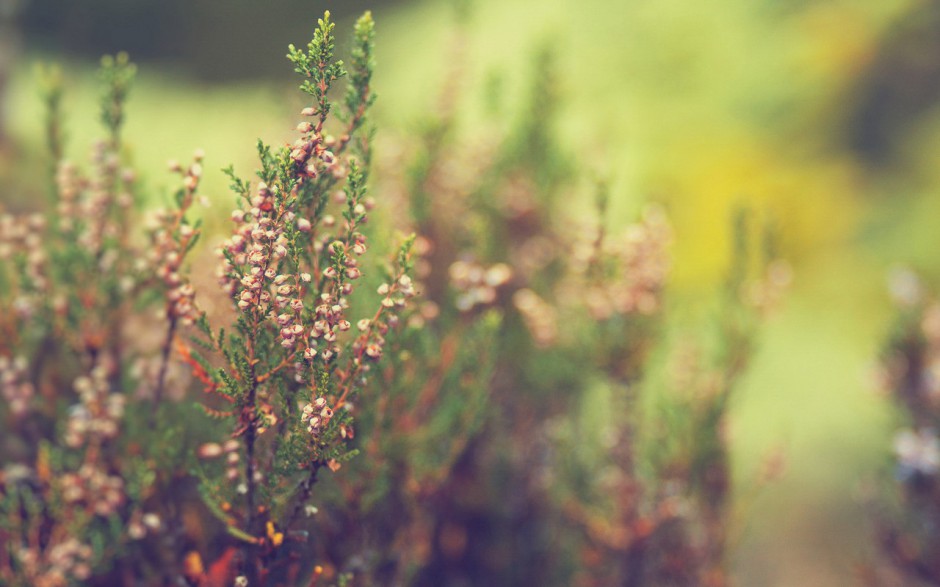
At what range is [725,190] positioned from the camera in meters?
4.76

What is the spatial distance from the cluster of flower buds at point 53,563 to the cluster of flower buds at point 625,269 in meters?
1.33

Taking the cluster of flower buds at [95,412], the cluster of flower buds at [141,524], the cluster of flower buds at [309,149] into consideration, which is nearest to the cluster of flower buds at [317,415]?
the cluster of flower buds at [309,149]

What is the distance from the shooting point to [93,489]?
5.50ft

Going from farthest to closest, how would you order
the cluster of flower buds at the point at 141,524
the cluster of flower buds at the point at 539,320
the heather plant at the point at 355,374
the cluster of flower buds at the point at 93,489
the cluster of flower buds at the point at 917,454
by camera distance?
the cluster of flower buds at the point at 917,454
the cluster of flower buds at the point at 539,320
the cluster of flower buds at the point at 93,489
the cluster of flower buds at the point at 141,524
the heather plant at the point at 355,374

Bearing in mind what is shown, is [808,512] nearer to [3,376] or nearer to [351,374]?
[351,374]

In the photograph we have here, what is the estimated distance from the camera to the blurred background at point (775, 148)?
3559 millimetres

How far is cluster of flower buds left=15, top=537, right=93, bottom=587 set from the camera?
1604mm

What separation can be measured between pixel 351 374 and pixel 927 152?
15.1 feet

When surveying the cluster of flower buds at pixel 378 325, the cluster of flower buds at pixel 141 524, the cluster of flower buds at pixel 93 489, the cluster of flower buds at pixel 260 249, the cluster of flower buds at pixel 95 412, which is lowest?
the cluster of flower buds at pixel 141 524

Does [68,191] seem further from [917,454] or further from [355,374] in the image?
[917,454]

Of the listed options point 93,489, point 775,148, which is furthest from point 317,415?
point 775,148

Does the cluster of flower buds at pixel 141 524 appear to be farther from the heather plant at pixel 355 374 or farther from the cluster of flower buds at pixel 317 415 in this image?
the cluster of flower buds at pixel 317 415

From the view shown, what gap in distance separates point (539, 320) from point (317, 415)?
0.98 meters

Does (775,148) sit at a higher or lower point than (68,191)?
higher
